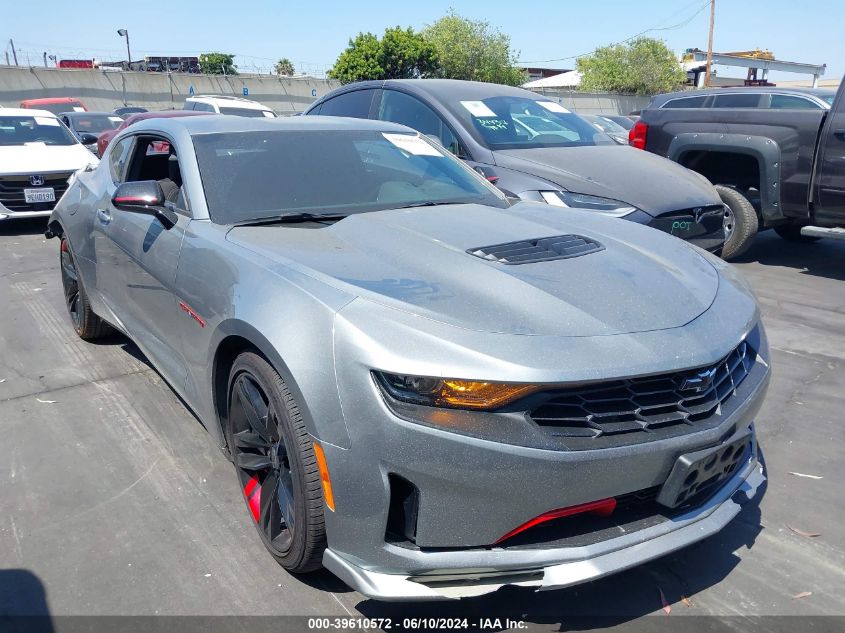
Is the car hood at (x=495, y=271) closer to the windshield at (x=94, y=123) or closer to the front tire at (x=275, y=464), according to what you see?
the front tire at (x=275, y=464)

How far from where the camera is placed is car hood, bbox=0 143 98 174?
905cm

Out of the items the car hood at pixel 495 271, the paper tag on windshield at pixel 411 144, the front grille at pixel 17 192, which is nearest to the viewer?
the car hood at pixel 495 271

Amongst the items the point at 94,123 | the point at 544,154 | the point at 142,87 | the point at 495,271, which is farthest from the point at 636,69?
the point at 495,271

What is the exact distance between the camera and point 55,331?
5.35 m

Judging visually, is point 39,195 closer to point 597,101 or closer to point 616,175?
point 616,175

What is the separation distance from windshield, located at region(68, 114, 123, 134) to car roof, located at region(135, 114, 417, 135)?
14956 mm

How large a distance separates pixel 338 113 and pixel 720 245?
3.89 m

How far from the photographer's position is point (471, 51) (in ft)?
169

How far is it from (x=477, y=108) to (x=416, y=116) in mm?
546

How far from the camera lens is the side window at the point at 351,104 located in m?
7.00

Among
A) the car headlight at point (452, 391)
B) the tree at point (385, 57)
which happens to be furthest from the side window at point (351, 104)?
the tree at point (385, 57)

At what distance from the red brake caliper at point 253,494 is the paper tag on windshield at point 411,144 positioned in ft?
6.47

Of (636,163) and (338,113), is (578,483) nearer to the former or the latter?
(636,163)

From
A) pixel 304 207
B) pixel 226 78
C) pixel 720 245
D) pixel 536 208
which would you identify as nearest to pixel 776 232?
pixel 720 245
